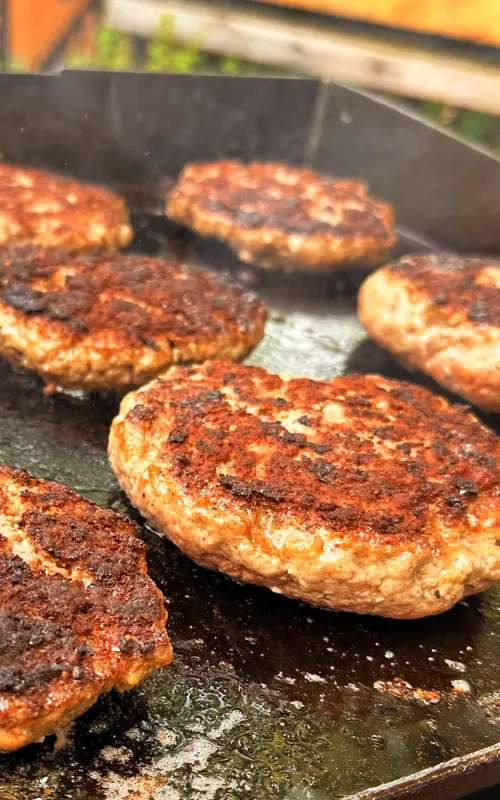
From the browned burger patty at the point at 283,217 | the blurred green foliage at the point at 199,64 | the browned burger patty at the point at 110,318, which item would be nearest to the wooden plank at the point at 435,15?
the blurred green foliage at the point at 199,64

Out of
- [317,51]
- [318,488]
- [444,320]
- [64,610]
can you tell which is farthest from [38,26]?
[64,610]

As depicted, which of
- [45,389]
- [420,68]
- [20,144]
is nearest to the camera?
[45,389]

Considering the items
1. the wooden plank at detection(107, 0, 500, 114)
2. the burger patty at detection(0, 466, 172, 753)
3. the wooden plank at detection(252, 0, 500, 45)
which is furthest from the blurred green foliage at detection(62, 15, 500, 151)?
the burger patty at detection(0, 466, 172, 753)

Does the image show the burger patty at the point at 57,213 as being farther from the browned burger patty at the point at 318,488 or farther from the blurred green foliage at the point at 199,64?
the blurred green foliage at the point at 199,64

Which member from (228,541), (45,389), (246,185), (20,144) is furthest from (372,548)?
(20,144)

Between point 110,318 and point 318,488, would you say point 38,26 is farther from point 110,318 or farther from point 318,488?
point 318,488

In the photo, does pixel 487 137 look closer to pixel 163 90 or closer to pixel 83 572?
pixel 163 90
